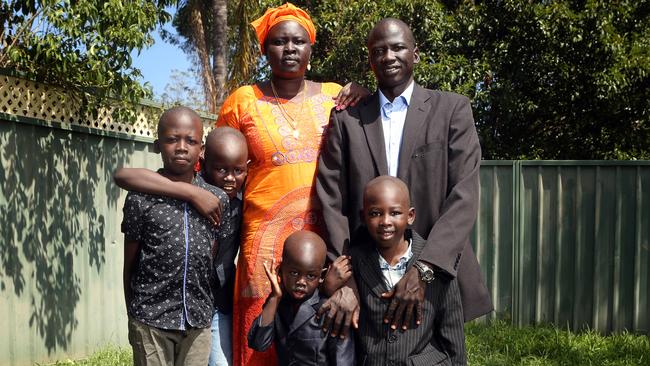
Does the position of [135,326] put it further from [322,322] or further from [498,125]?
[498,125]

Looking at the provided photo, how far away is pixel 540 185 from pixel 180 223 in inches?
206

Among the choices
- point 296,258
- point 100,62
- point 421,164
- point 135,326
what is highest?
point 100,62

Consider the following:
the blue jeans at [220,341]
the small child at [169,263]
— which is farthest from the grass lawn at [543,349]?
the small child at [169,263]

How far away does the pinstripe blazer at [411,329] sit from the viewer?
110 inches

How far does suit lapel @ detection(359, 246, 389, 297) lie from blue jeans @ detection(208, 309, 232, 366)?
0.75 meters

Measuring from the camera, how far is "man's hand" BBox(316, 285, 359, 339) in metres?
2.79

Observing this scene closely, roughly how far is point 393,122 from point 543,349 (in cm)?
385

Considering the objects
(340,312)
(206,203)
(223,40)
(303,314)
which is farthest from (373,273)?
(223,40)

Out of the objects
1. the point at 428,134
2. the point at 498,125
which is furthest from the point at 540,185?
the point at 428,134

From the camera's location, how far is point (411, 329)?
2807mm

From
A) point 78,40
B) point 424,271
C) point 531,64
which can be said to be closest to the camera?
point 424,271

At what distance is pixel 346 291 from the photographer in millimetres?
2832

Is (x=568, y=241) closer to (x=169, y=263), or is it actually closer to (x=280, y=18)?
(x=280, y=18)

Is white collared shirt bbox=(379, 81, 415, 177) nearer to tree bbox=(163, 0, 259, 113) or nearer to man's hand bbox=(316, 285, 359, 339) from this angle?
man's hand bbox=(316, 285, 359, 339)
